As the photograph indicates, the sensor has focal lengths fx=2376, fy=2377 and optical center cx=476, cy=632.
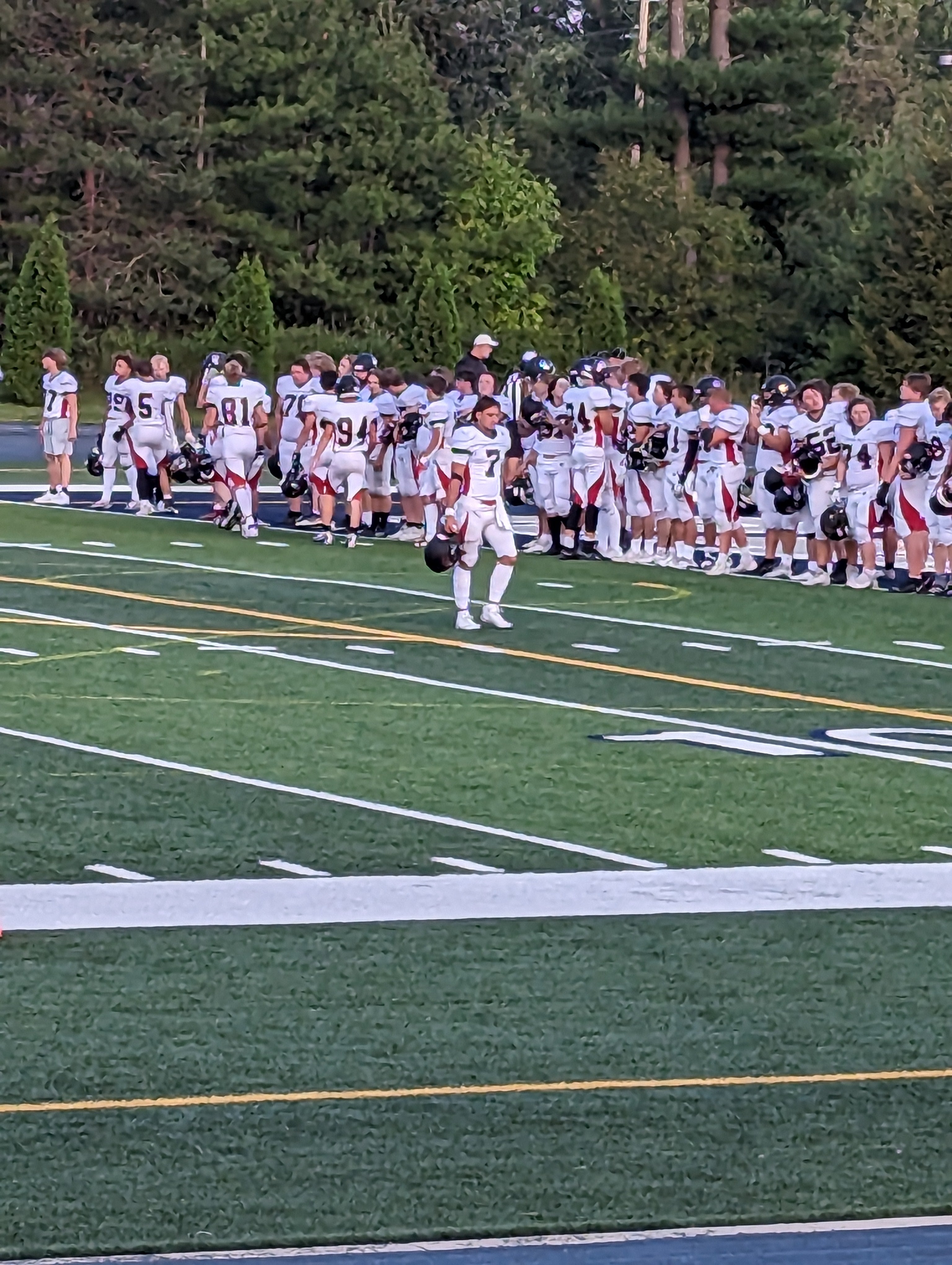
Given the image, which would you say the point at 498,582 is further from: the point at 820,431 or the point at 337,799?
the point at 337,799

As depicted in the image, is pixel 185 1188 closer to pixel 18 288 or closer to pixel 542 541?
pixel 542 541

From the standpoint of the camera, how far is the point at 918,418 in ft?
60.0

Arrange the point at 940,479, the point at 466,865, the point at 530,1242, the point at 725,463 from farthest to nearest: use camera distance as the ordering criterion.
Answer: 1. the point at 725,463
2. the point at 940,479
3. the point at 466,865
4. the point at 530,1242

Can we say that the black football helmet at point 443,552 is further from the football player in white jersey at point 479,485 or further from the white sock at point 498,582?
the white sock at point 498,582

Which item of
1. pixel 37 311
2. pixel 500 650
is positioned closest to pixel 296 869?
pixel 500 650

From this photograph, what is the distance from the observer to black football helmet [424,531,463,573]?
15.2 meters

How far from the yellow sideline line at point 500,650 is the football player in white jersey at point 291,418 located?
4956 millimetres

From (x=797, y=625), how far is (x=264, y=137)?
4036 centimetres

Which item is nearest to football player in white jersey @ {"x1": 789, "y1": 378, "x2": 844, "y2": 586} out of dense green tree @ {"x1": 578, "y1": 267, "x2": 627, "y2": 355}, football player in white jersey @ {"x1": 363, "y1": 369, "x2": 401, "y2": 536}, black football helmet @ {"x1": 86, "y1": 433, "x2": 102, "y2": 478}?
football player in white jersey @ {"x1": 363, "y1": 369, "x2": 401, "y2": 536}

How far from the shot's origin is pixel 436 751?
38.1 feet

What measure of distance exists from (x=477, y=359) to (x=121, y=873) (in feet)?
38.8

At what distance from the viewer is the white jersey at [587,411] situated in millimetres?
20391

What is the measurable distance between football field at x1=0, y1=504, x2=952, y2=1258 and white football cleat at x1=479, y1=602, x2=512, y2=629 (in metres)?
0.65

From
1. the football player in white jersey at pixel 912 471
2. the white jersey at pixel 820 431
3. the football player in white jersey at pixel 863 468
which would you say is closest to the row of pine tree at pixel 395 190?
the white jersey at pixel 820 431
